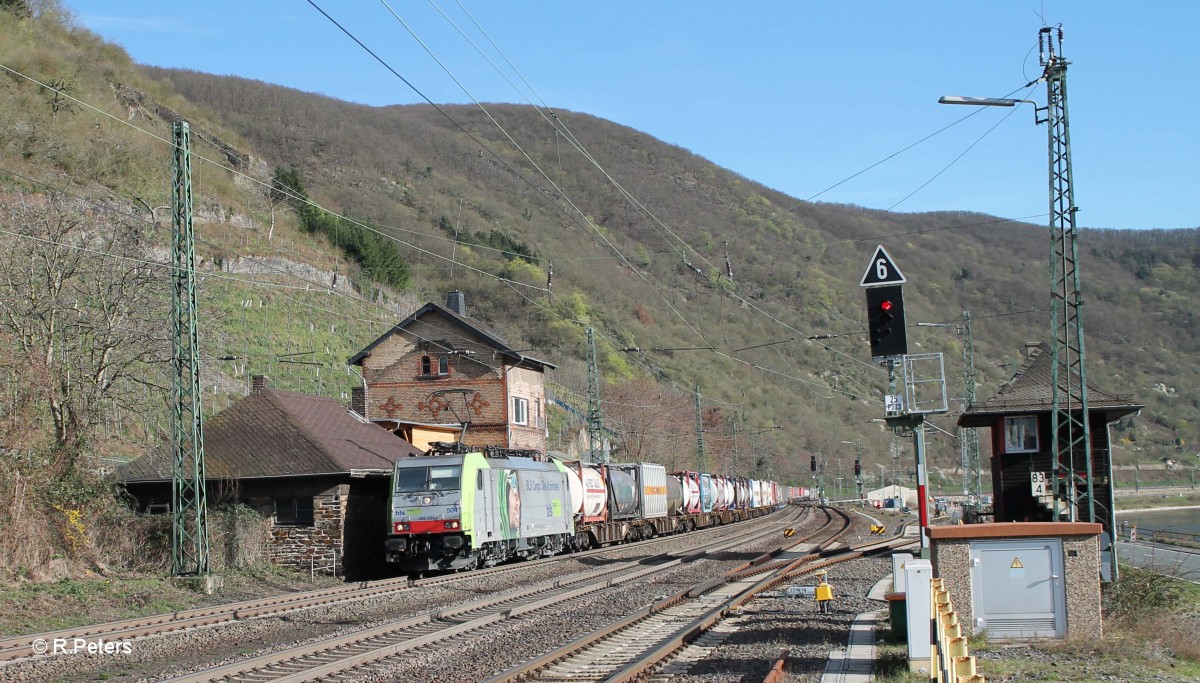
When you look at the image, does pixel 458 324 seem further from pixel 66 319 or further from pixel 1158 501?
pixel 1158 501

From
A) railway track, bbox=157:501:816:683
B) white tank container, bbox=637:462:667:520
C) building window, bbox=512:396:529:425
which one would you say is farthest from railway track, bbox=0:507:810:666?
building window, bbox=512:396:529:425

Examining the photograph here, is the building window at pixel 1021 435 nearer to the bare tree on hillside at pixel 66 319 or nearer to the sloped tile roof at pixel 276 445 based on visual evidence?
the sloped tile roof at pixel 276 445

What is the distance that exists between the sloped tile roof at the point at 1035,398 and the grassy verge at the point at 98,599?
25660 millimetres

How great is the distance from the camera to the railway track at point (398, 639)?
37.2 feet

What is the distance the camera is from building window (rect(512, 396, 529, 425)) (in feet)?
169

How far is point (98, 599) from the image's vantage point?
1845cm

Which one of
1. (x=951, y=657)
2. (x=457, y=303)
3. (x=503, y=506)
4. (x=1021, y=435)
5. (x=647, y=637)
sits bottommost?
(x=647, y=637)

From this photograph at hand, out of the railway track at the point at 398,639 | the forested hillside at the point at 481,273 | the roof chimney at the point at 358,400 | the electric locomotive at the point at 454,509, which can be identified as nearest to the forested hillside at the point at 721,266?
the forested hillside at the point at 481,273

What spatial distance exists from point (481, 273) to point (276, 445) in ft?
139

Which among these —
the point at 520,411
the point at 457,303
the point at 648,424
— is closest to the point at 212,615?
the point at 520,411

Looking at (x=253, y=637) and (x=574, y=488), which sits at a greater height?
(x=574, y=488)

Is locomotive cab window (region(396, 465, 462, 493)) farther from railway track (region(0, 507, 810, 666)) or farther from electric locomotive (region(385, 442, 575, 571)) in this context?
railway track (region(0, 507, 810, 666))

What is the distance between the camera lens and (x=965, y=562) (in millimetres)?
13453

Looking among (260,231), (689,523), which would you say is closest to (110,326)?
(689,523)
